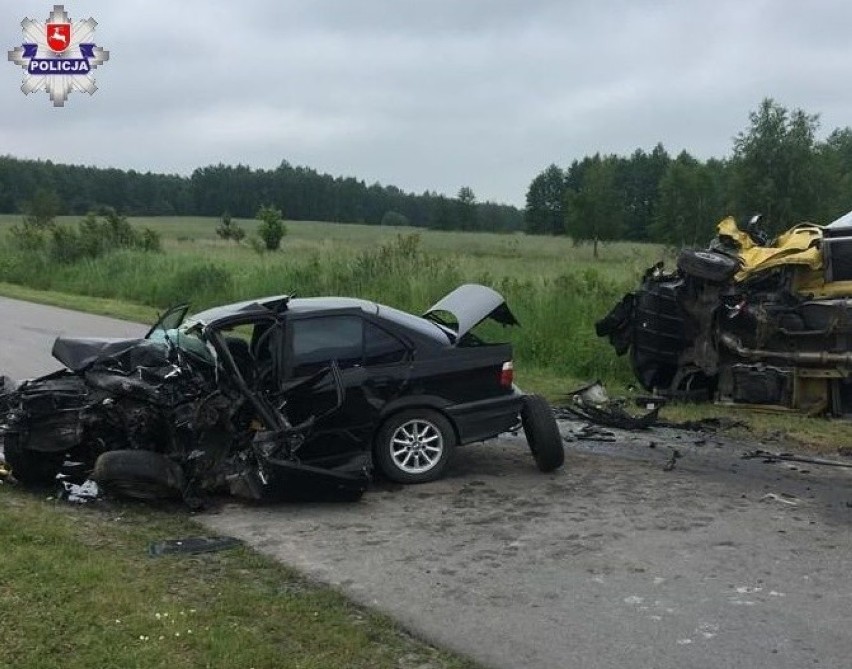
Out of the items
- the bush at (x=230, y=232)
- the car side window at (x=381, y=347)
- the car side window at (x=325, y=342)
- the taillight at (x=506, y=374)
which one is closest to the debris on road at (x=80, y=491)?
the car side window at (x=325, y=342)

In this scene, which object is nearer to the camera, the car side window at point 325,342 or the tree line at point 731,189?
the car side window at point 325,342

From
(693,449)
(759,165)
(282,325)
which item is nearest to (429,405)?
(282,325)

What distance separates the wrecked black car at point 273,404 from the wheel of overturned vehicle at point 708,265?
3.72m

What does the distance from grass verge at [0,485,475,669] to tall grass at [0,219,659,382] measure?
3614 mm

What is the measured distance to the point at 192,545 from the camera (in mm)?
5617

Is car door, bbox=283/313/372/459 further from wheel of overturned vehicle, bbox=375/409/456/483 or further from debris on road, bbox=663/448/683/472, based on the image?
debris on road, bbox=663/448/683/472

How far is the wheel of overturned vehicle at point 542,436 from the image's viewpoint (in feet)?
24.8

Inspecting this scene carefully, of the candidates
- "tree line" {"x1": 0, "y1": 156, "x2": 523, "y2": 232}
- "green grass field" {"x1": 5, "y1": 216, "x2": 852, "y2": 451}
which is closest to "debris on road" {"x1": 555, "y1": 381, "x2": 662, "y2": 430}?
"green grass field" {"x1": 5, "y1": 216, "x2": 852, "y2": 451}

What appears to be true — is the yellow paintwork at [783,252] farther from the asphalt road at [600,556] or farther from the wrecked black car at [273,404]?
the wrecked black car at [273,404]

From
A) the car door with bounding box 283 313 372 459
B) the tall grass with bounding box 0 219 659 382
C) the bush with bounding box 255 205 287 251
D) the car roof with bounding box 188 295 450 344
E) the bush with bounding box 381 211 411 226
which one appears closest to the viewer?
the car door with bounding box 283 313 372 459

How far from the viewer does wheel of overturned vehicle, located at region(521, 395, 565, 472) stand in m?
7.57

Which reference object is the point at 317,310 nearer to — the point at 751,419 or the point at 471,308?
the point at 471,308

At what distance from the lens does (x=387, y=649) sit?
418 centimetres

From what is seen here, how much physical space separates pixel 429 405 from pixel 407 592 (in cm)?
250
